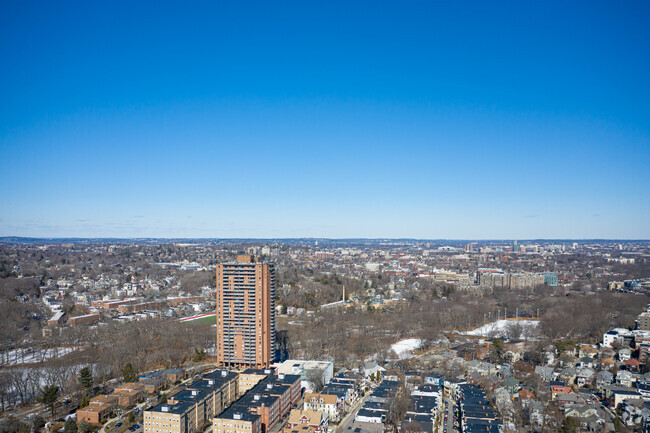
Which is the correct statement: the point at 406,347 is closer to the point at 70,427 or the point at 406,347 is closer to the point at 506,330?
the point at 506,330

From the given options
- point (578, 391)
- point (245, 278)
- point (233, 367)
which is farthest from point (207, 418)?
point (578, 391)

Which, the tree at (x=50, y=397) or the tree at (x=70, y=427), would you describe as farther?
the tree at (x=50, y=397)

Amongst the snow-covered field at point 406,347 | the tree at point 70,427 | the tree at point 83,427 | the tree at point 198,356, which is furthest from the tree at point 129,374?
the snow-covered field at point 406,347

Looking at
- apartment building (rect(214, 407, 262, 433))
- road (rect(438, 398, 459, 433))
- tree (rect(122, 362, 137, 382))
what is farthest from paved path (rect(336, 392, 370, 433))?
tree (rect(122, 362, 137, 382))

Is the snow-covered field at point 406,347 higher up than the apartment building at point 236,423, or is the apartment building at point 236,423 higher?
the apartment building at point 236,423

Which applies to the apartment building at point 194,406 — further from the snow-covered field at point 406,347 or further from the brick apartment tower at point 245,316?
the snow-covered field at point 406,347

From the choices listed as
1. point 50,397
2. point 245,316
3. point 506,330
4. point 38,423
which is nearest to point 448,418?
point 245,316

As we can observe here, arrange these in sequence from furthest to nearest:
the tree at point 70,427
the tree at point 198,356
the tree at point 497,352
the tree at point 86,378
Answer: the tree at point 198,356 → the tree at point 497,352 → the tree at point 86,378 → the tree at point 70,427

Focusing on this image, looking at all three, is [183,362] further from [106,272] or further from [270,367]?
[106,272]

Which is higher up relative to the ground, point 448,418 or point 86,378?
point 86,378
